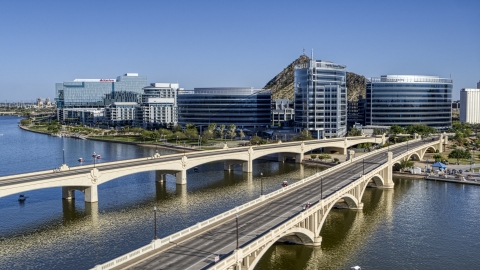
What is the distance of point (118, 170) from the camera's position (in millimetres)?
90250

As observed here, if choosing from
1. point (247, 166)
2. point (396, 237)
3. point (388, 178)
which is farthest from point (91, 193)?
point (388, 178)

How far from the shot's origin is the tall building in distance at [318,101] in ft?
620

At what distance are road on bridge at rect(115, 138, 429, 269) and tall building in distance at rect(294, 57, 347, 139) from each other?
108826mm

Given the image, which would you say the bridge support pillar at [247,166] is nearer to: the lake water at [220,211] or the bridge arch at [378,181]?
the lake water at [220,211]

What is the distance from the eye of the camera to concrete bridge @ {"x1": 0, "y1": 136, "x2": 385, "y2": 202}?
77375 mm

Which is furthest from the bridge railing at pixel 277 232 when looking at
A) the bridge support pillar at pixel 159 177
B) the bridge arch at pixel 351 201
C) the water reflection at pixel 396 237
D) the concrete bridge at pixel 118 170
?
the bridge support pillar at pixel 159 177

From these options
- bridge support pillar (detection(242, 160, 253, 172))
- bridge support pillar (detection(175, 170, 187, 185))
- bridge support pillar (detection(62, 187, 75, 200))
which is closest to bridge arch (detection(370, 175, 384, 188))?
bridge support pillar (detection(242, 160, 253, 172))

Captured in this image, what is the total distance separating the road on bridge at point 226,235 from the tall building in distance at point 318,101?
10883 centimetres

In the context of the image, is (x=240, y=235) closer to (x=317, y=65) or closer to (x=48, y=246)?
(x=48, y=246)

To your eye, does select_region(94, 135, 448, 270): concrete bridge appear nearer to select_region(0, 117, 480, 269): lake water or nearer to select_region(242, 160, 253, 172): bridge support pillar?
select_region(0, 117, 480, 269): lake water

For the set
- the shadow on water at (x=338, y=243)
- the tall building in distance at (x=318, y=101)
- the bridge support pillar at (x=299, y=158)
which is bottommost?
the shadow on water at (x=338, y=243)

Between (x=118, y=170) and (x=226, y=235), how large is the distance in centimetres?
4231

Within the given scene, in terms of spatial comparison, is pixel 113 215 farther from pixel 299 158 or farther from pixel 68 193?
pixel 299 158

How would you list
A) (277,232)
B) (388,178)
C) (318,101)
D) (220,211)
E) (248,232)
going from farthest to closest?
(318,101), (388,178), (220,211), (248,232), (277,232)
